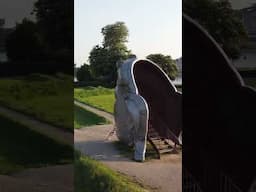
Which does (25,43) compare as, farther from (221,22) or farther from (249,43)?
(249,43)

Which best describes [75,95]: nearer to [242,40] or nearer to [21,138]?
[21,138]

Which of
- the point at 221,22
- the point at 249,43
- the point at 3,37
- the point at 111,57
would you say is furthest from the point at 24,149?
the point at 249,43

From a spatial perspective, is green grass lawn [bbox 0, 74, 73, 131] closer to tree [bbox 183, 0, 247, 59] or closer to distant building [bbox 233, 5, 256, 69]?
tree [bbox 183, 0, 247, 59]

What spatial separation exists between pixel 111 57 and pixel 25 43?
0.75 meters

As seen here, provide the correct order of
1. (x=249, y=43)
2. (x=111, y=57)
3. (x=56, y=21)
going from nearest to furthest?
(x=249, y=43) < (x=111, y=57) < (x=56, y=21)

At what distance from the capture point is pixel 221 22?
3.79 metres

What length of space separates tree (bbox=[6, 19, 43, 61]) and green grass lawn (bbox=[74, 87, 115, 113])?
19.8 inches

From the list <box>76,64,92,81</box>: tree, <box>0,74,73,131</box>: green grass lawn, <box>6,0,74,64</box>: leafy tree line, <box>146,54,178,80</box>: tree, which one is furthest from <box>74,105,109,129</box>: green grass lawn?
<box>146,54,178,80</box>: tree

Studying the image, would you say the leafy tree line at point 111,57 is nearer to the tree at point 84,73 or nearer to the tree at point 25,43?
the tree at point 84,73

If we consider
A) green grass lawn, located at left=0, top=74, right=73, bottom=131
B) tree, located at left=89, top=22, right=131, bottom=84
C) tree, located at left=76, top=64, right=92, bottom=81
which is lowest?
green grass lawn, located at left=0, top=74, right=73, bottom=131

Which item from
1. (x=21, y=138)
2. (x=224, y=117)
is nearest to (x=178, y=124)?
(x=224, y=117)

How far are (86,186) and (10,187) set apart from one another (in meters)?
0.68

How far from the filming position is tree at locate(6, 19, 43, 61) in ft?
13.6

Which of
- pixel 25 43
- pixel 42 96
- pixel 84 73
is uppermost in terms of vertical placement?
pixel 25 43
